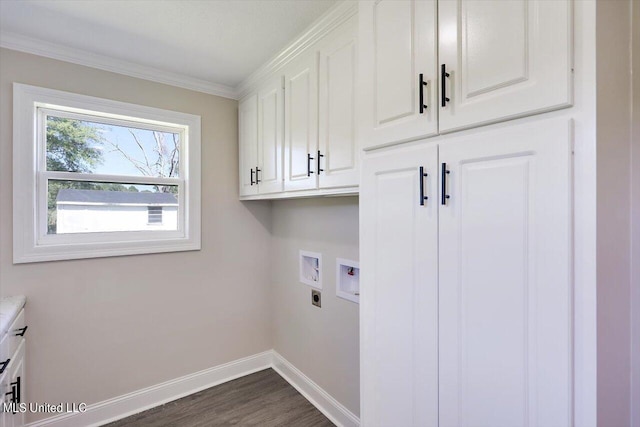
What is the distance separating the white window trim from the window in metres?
0.09

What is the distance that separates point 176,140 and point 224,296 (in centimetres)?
137

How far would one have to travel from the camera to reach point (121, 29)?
1801 millimetres

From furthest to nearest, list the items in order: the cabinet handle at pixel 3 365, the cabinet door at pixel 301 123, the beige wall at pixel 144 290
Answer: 1. the beige wall at pixel 144 290
2. the cabinet door at pixel 301 123
3. the cabinet handle at pixel 3 365

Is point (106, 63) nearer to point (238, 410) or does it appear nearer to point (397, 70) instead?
point (397, 70)

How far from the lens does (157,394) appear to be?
92.7 inches

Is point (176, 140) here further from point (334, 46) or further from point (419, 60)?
point (419, 60)

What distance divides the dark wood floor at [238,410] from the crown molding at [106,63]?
8.02 ft

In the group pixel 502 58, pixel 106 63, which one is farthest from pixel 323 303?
pixel 106 63

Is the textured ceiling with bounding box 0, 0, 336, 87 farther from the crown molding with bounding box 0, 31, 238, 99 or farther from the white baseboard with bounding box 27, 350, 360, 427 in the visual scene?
the white baseboard with bounding box 27, 350, 360, 427

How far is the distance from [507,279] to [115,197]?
2.50 meters

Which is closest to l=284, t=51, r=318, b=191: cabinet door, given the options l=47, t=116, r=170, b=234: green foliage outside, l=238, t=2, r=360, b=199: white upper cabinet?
l=238, t=2, r=360, b=199: white upper cabinet

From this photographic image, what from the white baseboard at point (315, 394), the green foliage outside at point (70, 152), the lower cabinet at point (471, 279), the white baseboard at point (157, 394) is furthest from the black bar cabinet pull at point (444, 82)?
the white baseboard at point (157, 394)

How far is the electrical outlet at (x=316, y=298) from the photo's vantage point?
92.1 inches

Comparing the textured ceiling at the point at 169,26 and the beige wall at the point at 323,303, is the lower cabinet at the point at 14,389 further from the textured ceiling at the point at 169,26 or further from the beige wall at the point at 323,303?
the textured ceiling at the point at 169,26
